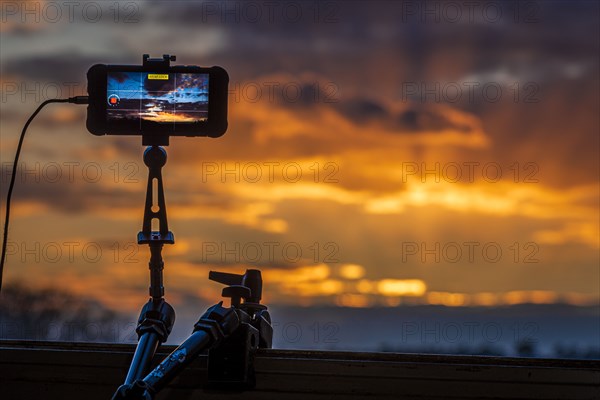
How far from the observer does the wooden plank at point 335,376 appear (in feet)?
9.20

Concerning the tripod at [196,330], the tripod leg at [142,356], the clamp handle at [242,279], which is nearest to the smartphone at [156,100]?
the tripod at [196,330]

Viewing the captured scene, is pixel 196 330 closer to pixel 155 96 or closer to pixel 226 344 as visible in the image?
pixel 226 344

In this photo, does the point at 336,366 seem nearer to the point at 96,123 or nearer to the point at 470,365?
the point at 470,365

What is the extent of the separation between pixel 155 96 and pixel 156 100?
0.01 m

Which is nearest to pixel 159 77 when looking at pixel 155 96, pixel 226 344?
pixel 155 96

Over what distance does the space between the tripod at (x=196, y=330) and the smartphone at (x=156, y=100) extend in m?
0.11

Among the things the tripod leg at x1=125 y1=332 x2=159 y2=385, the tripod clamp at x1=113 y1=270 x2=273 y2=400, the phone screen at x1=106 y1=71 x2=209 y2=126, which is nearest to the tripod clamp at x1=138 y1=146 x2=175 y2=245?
the phone screen at x1=106 y1=71 x2=209 y2=126

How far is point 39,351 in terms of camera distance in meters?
3.04

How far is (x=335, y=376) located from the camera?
2.86 m

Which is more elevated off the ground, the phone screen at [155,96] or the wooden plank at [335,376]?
the phone screen at [155,96]

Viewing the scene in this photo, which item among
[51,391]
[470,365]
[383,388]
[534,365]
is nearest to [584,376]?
[534,365]

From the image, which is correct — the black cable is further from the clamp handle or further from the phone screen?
the clamp handle

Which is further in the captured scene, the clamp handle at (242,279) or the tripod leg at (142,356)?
the clamp handle at (242,279)

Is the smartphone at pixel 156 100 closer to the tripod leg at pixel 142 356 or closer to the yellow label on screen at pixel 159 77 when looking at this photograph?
the yellow label on screen at pixel 159 77
